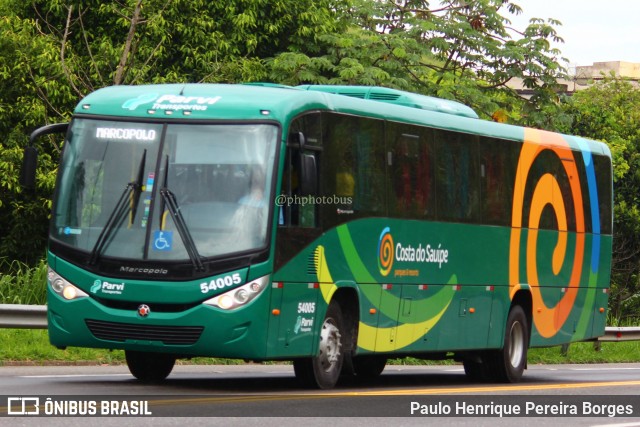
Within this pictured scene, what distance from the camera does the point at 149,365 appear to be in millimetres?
15125

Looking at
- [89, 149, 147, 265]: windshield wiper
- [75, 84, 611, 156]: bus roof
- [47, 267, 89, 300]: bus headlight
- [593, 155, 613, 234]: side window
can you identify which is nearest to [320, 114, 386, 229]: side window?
[75, 84, 611, 156]: bus roof

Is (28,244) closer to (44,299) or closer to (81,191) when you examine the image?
(44,299)

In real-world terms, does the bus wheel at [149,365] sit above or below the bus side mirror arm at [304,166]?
below

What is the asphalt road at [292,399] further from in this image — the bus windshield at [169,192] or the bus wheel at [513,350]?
the bus windshield at [169,192]

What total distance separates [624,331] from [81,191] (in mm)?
16031

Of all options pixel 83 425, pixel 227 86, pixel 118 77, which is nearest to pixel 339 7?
pixel 118 77

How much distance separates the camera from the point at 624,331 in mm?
27641

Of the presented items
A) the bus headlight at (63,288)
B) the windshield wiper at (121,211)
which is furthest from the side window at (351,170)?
the bus headlight at (63,288)

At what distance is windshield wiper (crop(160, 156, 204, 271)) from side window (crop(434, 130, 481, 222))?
14.9ft

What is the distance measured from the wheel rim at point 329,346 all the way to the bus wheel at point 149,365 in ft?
5.08

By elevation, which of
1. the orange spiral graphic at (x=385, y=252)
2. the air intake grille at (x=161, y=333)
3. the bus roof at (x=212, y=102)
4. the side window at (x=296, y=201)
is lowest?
the air intake grille at (x=161, y=333)

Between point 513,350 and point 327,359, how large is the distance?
5324 mm

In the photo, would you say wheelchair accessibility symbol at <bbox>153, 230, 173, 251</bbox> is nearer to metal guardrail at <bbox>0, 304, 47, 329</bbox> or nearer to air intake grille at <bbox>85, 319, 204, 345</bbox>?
air intake grille at <bbox>85, 319, 204, 345</bbox>

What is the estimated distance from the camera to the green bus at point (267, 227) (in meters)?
13.4
